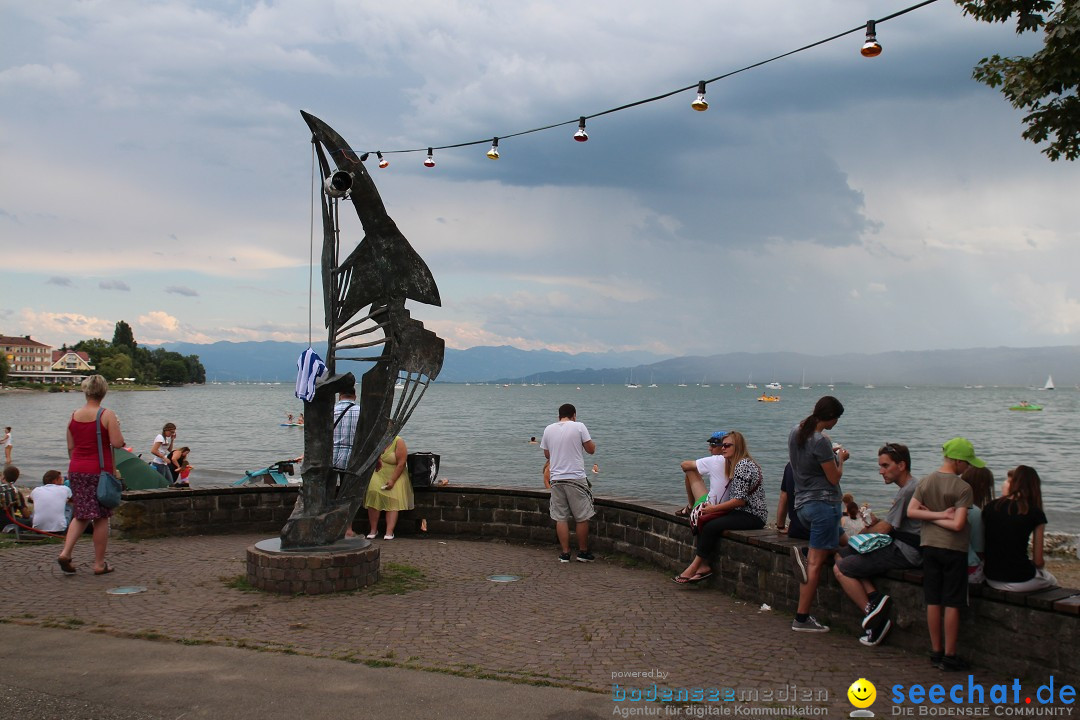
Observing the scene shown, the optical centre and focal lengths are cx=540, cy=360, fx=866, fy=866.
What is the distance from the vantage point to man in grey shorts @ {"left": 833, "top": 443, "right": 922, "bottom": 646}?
6.21m

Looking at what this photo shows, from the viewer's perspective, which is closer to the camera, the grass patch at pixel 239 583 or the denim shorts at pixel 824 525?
the denim shorts at pixel 824 525

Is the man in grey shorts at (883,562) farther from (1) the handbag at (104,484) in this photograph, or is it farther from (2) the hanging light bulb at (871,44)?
(1) the handbag at (104,484)

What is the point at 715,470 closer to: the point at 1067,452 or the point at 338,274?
the point at 338,274

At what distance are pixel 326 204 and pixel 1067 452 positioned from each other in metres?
53.8

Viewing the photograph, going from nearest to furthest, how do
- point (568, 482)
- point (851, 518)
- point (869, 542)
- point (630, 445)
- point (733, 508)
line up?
point (869, 542)
point (733, 508)
point (568, 482)
point (851, 518)
point (630, 445)

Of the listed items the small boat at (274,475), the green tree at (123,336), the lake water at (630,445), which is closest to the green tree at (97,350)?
the green tree at (123,336)

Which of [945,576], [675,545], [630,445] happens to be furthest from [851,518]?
[630,445]

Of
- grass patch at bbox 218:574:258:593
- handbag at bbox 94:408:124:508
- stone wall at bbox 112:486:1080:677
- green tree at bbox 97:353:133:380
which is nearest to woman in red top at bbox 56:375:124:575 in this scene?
handbag at bbox 94:408:124:508

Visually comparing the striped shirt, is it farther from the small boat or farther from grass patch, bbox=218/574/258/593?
the small boat

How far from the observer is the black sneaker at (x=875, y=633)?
621cm

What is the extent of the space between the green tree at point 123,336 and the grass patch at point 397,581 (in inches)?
7114

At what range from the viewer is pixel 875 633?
624 cm

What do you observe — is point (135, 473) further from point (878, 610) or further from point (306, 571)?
point (878, 610)

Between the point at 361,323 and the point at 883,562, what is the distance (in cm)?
542
